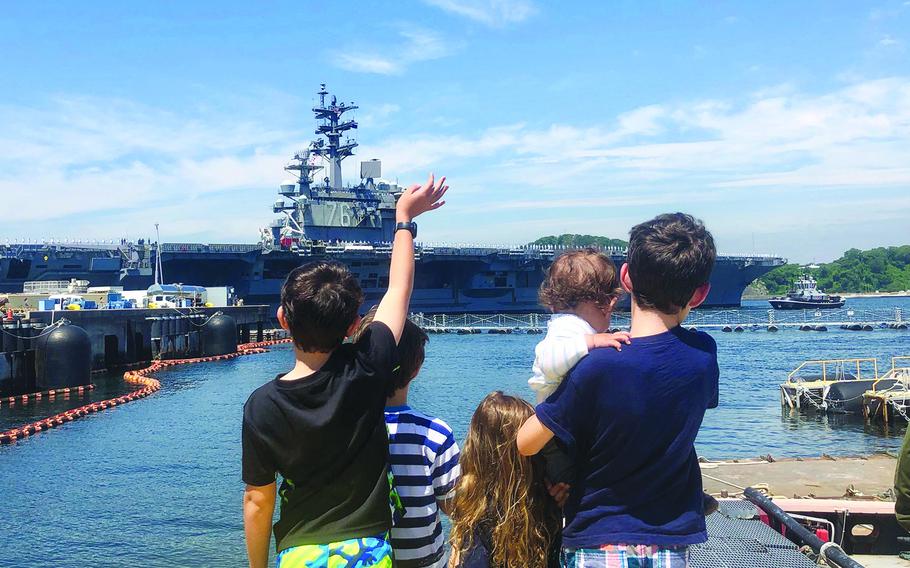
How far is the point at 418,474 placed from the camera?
109 inches

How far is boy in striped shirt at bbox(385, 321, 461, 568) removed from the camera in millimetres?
2779

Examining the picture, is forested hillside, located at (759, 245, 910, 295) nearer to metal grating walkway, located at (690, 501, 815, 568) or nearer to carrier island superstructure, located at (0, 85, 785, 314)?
carrier island superstructure, located at (0, 85, 785, 314)

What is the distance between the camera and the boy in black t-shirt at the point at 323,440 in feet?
7.83

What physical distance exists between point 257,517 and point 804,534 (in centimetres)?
339

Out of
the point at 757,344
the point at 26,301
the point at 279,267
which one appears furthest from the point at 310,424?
the point at 279,267

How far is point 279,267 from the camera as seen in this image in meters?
53.4

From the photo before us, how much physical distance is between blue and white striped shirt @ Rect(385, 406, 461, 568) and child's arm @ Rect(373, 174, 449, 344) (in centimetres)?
36

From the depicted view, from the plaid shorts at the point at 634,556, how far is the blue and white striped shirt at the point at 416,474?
26.1 inches

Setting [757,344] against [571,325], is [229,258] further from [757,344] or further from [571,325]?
[571,325]

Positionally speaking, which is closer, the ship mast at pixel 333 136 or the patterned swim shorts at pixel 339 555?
the patterned swim shorts at pixel 339 555

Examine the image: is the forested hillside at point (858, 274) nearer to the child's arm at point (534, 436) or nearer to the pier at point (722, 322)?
the pier at point (722, 322)

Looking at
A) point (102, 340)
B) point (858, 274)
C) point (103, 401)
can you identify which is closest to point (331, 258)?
point (102, 340)

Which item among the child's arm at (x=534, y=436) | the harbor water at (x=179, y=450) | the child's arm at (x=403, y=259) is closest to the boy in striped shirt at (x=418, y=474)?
the child's arm at (x=403, y=259)

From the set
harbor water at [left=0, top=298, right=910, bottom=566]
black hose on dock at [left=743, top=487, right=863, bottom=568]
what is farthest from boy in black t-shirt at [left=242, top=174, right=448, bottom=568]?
harbor water at [left=0, top=298, right=910, bottom=566]
